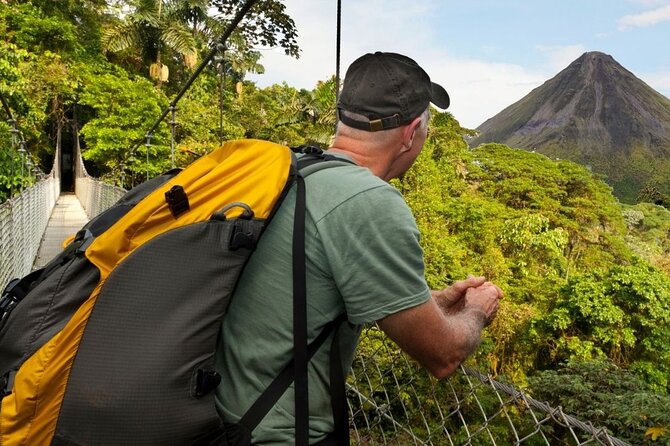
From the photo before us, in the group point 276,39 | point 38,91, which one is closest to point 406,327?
point 276,39

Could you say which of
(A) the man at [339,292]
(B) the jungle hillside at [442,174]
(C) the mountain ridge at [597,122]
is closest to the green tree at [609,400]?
(B) the jungle hillside at [442,174]

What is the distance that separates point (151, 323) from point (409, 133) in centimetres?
54

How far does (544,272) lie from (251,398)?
61.2 ft

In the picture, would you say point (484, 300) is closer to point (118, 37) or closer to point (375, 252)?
point (375, 252)

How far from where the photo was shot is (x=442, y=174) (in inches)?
752

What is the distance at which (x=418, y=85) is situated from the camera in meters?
0.94

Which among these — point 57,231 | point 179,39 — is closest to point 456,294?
point 57,231

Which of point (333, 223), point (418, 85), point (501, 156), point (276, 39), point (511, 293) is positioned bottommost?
point (511, 293)

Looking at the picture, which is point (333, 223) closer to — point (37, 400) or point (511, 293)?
point (37, 400)

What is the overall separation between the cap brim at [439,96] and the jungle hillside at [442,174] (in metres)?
4.79

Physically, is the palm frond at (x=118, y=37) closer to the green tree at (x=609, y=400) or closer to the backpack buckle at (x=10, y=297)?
the green tree at (x=609, y=400)

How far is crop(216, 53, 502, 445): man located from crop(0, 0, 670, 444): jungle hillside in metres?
4.97

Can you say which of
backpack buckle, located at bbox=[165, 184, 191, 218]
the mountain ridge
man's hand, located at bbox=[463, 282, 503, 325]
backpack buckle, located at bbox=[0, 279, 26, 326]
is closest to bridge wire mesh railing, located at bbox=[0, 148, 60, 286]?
backpack buckle, located at bbox=[0, 279, 26, 326]

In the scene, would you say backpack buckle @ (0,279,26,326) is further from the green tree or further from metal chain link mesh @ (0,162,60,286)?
the green tree
